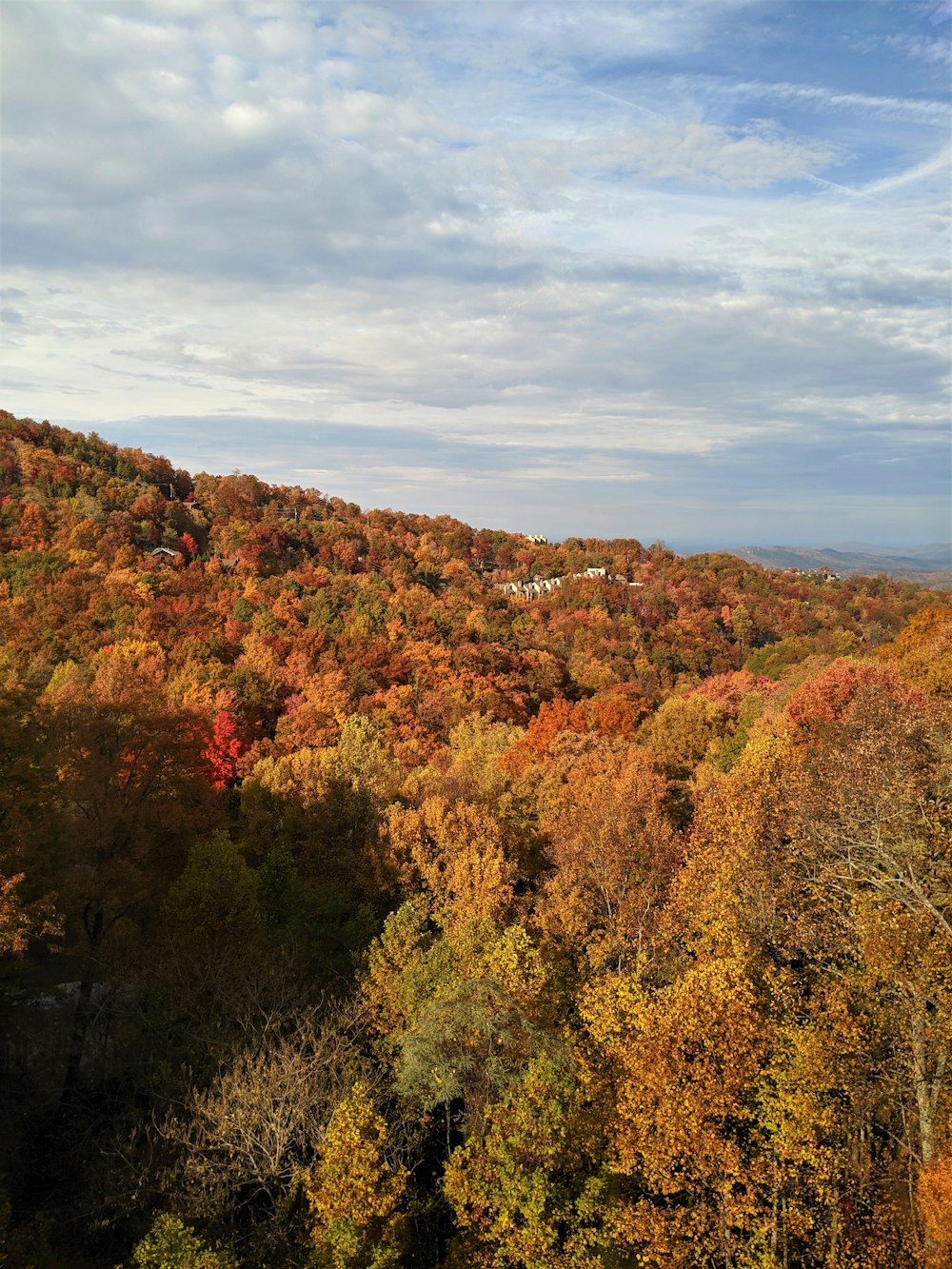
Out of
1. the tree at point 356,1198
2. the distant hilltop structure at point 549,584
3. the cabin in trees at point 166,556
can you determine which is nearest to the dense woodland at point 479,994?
the tree at point 356,1198

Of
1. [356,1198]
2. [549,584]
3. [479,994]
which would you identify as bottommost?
[356,1198]

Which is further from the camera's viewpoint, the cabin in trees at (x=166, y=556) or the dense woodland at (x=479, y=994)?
the cabin in trees at (x=166, y=556)

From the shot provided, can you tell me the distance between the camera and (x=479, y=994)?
16047 millimetres

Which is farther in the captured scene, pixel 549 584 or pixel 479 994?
pixel 549 584

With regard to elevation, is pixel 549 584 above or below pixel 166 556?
below

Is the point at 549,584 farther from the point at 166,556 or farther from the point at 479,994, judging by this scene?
the point at 479,994

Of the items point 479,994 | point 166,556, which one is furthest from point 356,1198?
point 166,556

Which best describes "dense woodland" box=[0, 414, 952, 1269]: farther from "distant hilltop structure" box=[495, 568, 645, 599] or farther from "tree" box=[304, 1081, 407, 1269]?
"distant hilltop structure" box=[495, 568, 645, 599]

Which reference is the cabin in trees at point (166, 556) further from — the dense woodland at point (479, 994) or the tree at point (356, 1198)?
the tree at point (356, 1198)

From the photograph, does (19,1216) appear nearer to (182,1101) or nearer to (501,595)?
(182,1101)

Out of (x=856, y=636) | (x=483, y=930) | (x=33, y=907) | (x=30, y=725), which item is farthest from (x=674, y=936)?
(x=856, y=636)

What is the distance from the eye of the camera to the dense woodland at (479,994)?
41.1 feet

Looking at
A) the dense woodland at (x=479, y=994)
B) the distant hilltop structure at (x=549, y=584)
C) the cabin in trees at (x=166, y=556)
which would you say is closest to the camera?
the dense woodland at (x=479, y=994)

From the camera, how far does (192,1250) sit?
444 inches
